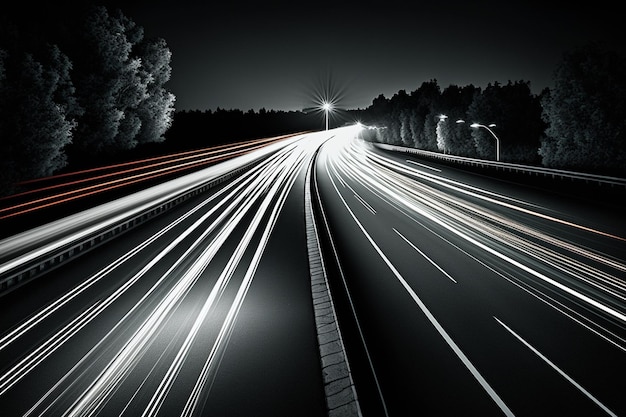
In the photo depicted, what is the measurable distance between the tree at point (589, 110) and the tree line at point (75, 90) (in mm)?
44623

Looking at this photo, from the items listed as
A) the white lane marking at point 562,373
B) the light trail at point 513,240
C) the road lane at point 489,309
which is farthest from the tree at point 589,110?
the white lane marking at point 562,373

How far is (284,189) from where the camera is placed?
36.3 meters

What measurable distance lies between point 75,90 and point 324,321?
2934 centimetres

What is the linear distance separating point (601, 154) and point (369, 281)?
4179cm

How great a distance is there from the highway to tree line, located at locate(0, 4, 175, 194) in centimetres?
570

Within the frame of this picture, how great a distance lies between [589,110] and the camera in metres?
41.1

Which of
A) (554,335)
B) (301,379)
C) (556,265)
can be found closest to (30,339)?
(301,379)

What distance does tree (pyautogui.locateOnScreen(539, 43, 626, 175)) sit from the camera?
3956cm

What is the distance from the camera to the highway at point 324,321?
287 inches

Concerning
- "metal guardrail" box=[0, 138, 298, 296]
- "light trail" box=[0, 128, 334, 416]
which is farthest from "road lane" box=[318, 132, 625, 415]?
"metal guardrail" box=[0, 138, 298, 296]

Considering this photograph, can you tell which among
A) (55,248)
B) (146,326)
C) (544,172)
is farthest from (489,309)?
(544,172)

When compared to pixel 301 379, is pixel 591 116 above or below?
above

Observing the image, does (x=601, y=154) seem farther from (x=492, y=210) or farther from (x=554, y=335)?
(x=554, y=335)

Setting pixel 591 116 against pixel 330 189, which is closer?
pixel 330 189
